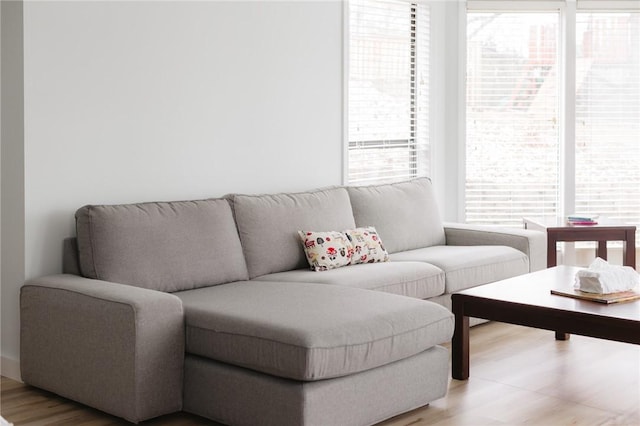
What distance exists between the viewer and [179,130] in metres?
4.29

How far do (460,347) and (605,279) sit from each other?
2.30 ft

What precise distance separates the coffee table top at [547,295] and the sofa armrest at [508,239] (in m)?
0.64

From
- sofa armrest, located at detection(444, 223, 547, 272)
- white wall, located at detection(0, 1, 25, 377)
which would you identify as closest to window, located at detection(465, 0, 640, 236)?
sofa armrest, located at detection(444, 223, 547, 272)

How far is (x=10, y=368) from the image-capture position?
385 cm

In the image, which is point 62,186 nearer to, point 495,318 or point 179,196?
point 179,196

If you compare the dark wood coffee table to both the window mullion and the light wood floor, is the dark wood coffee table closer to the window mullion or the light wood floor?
the light wood floor

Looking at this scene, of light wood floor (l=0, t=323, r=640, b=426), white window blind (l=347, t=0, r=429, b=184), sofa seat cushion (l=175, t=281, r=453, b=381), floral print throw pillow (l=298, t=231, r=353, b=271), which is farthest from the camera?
white window blind (l=347, t=0, r=429, b=184)

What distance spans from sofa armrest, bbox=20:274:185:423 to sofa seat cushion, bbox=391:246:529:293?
1.79 m

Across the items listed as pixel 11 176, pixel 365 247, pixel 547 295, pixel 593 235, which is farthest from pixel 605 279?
pixel 11 176

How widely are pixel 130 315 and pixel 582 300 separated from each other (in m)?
1.91

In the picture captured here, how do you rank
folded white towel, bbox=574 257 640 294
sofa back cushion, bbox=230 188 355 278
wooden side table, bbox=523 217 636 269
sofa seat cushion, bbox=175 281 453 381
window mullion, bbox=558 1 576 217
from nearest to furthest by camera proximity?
sofa seat cushion, bbox=175 281 453 381
folded white towel, bbox=574 257 640 294
sofa back cushion, bbox=230 188 355 278
wooden side table, bbox=523 217 636 269
window mullion, bbox=558 1 576 217

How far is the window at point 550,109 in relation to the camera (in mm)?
6141

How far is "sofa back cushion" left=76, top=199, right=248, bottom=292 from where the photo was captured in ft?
11.8

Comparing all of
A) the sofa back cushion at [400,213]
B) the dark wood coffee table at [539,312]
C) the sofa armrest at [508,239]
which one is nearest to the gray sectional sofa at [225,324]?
the dark wood coffee table at [539,312]
